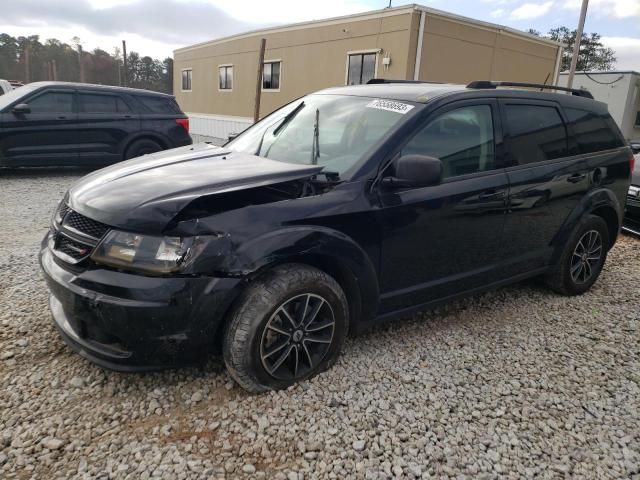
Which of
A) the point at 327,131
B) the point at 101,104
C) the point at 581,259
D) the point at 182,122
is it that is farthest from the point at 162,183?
the point at 182,122

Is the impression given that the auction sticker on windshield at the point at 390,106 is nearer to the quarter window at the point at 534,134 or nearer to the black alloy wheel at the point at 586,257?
the quarter window at the point at 534,134

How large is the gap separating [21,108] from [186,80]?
16852mm

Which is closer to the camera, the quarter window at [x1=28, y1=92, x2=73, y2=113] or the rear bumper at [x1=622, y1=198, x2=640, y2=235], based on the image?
the rear bumper at [x1=622, y1=198, x2=640, y2=235]

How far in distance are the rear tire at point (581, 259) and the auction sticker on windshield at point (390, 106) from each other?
199 cm

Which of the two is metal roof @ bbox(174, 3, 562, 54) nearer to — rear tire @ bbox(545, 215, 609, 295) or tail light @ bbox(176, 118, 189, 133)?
tail light @ bbox(176, 118, 189, 133)

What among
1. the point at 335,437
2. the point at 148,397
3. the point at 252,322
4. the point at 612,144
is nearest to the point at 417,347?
the point at 335,437

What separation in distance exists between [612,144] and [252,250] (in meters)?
3.66

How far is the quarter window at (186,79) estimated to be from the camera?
23.4 metres

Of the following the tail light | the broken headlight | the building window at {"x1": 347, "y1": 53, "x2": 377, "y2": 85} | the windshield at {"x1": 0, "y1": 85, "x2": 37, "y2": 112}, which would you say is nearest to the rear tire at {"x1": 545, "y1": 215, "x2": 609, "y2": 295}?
the broken headlight

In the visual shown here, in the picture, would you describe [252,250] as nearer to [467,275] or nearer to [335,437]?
[335,437]

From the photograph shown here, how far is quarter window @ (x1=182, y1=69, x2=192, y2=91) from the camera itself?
2339 centimetres

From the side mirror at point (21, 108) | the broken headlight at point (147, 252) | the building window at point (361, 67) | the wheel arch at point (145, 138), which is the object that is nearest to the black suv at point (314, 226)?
the broken headlight at point (147, 252)

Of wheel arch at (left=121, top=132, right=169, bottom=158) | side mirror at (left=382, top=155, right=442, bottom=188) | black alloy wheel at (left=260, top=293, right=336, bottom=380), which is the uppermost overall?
side mirror at (left=382, top=155, right=442, bottom=188)

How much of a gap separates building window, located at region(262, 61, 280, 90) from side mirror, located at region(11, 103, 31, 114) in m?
10.1
